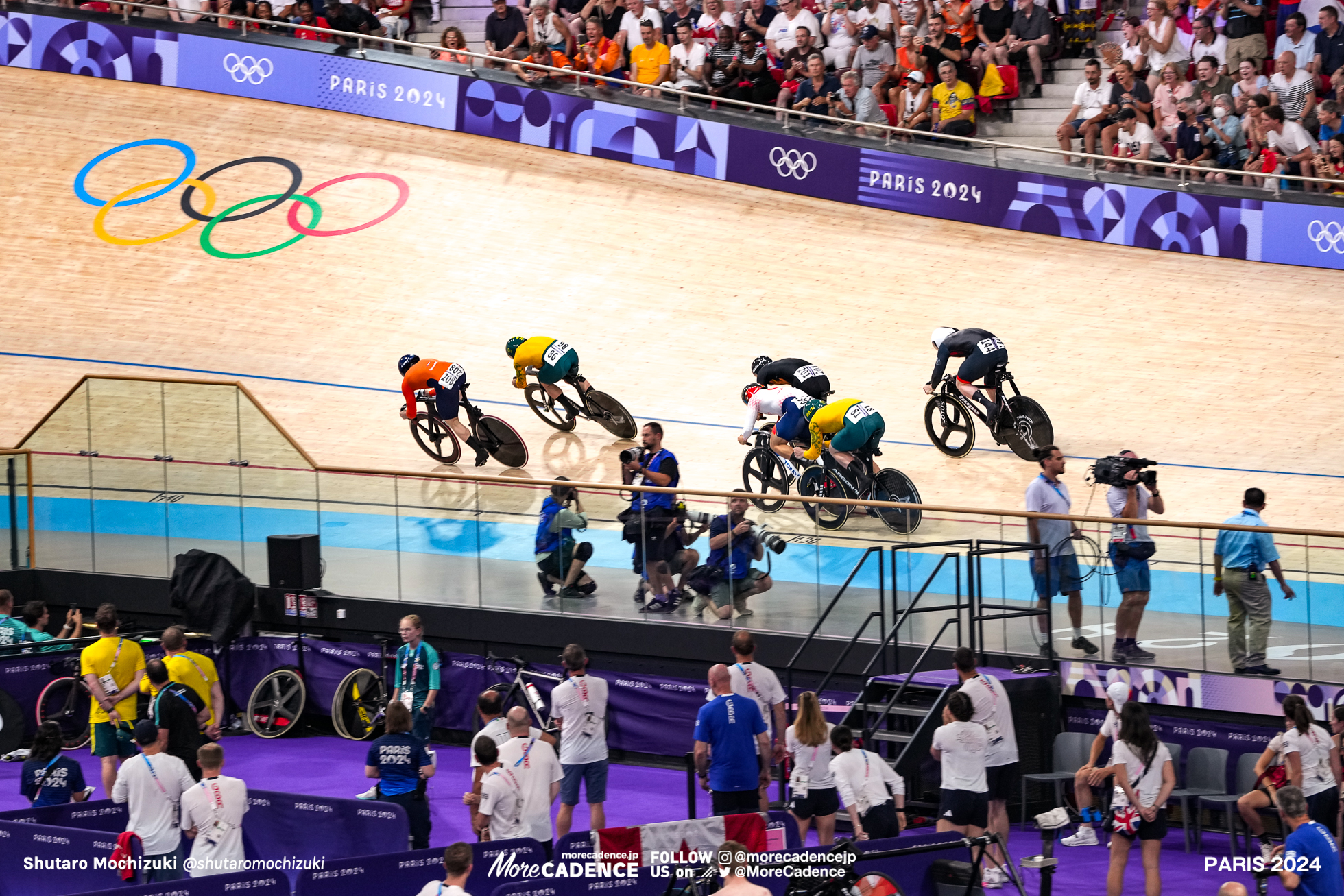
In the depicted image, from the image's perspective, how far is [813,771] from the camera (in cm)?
909

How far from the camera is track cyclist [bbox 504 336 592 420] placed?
16219 mm

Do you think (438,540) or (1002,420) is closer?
(438,540)

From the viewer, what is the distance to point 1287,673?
1006 centimetres

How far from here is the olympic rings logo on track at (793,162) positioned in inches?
879

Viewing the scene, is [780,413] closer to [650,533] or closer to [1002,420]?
[1002,420]

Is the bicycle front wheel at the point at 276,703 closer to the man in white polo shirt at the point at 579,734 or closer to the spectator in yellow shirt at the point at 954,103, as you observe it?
the man in white polo shirt at the point at 579,734

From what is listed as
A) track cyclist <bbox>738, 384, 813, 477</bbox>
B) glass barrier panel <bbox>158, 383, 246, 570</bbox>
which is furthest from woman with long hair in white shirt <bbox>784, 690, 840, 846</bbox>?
glass barrier panel <bbox>158, 383, 246, 570</bbox>

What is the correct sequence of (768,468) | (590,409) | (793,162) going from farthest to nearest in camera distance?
1. (793,162)
2. (590,409)
3. (768,468)

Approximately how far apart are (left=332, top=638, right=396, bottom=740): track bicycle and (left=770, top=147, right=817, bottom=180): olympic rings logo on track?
453 inches

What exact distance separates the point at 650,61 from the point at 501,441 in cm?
907

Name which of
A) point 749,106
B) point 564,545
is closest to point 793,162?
point 749,106

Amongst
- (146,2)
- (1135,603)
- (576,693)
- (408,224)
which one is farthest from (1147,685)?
(146,2)

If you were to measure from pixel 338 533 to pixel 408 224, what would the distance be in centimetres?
921

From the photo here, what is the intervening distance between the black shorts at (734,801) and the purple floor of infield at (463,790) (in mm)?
1121
